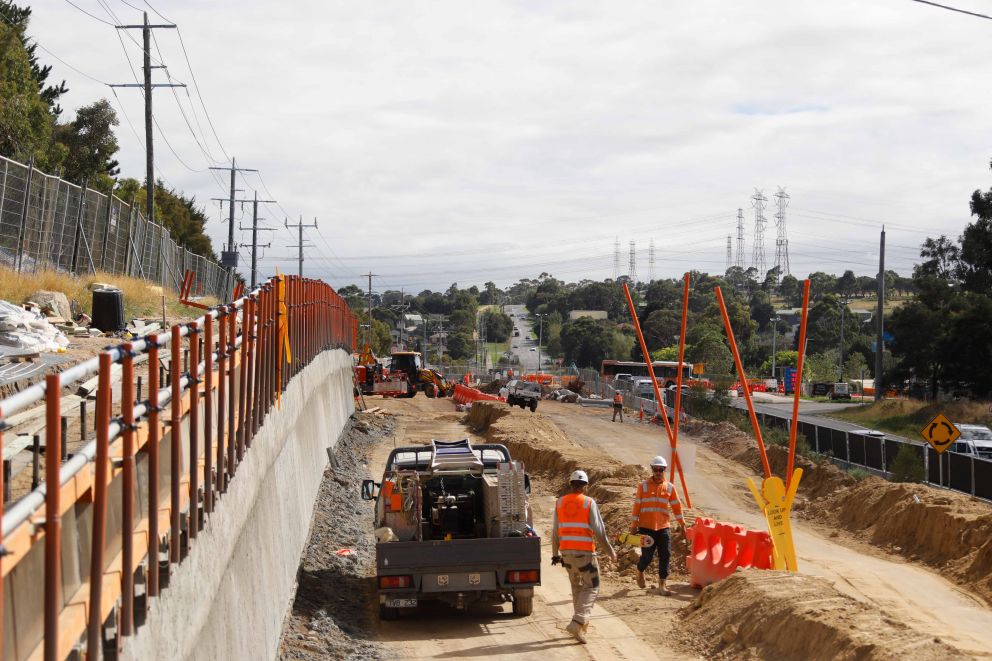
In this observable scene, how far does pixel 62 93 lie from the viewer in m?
65.6

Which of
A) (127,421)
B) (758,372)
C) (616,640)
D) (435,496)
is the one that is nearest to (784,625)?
(616,640)

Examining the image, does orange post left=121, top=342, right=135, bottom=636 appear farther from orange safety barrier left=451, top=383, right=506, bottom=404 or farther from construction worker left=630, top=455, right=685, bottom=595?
orange safety barrier left=451, top=383, right=506, bottom=404

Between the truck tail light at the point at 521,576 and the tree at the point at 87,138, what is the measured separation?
154ft

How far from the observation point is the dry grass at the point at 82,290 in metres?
20.1

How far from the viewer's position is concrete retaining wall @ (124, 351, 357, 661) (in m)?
6.62

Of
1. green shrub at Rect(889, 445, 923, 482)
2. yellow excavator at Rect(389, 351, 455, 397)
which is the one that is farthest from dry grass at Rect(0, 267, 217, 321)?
yellow excavator at Rect(389, 351, 455, 397)

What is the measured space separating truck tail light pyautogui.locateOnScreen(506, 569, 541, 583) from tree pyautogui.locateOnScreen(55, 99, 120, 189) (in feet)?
154

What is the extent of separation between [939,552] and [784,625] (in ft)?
34.0

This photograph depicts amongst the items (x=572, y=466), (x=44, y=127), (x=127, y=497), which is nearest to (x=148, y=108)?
(x=44, y=127)

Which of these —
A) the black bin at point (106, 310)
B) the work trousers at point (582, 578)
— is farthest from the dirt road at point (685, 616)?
the black bin at point (106, 310)

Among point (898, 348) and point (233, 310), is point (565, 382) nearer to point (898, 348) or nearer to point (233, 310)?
point (898, 348)

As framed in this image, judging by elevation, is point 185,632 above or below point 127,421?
below

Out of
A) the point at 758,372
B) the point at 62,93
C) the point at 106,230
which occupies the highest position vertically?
the point at 62,93

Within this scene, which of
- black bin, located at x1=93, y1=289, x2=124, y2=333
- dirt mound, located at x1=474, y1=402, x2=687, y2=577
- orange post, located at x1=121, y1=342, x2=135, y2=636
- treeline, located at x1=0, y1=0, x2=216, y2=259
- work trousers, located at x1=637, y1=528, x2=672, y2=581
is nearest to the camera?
orange post, located at x1=121, y1=342, x2=135, y2=636
